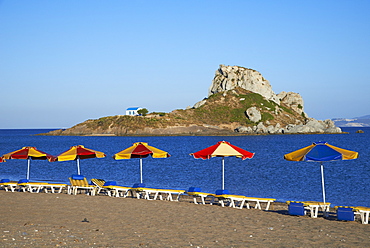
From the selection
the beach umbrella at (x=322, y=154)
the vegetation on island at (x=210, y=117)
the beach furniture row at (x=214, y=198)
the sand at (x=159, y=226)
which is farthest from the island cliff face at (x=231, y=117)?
the sand at (x=159, y=226)

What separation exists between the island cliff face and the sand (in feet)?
415

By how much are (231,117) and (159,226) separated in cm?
14709

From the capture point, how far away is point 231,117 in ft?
522

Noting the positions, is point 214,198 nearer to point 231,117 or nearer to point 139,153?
point 139,153

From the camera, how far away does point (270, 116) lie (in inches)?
6339

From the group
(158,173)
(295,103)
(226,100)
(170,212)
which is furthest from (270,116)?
(170,212)

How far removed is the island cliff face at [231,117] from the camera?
490 feet

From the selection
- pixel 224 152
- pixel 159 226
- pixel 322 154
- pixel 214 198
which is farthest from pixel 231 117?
pixel 159 226

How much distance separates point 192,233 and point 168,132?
136 m

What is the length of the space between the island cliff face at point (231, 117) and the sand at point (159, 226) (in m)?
127

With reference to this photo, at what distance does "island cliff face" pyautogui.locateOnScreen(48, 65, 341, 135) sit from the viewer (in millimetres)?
149250

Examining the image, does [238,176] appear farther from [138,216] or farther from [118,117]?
[118,117]

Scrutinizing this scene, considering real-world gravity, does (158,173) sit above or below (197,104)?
below

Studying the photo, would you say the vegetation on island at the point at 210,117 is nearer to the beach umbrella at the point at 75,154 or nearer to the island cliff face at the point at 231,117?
the island cliff face at the point at 231,117
